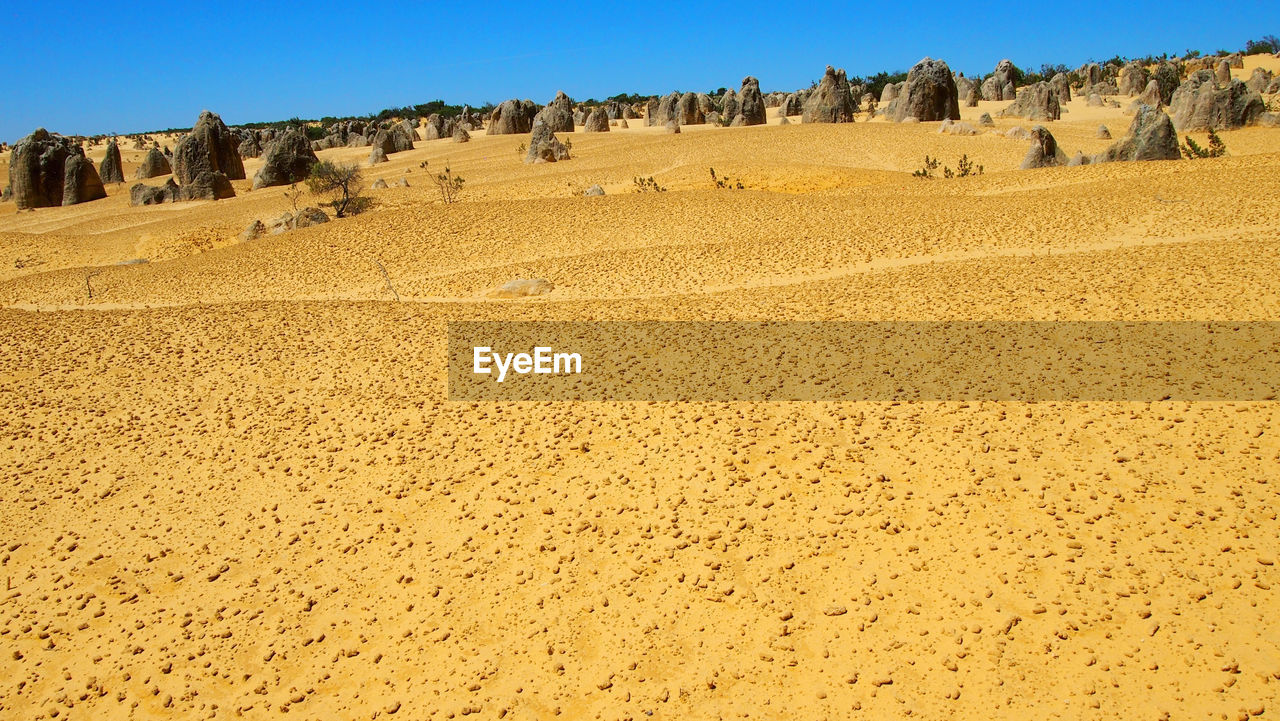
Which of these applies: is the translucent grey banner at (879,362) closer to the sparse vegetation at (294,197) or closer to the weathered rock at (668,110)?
the sparse vegetation at (294,197)

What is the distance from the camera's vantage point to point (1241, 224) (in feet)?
32.8

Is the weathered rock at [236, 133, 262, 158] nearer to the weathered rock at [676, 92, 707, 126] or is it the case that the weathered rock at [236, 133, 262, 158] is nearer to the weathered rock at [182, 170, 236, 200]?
the weathered rock at [182, 170, 236, 200]

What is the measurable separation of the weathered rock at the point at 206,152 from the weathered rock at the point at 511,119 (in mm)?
16394

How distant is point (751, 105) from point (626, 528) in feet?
125

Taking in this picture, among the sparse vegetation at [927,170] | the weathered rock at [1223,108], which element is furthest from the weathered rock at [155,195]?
the weathered rock at [1223,108]

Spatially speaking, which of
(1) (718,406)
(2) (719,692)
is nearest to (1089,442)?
(1) (718,406)

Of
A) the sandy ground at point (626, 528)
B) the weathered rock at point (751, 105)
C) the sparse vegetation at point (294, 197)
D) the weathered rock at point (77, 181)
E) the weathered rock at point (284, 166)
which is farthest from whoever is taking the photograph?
the weathered rock at point (751, 105)

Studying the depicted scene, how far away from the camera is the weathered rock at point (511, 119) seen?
45750mm

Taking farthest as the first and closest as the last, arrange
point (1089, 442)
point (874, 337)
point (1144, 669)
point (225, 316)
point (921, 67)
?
point (921, 67), point (225, 316), point (874, 337), point (1089, 442), point (1144, 669)

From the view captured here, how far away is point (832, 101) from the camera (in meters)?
34.3

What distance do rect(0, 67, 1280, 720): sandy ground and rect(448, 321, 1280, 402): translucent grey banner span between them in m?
0.25

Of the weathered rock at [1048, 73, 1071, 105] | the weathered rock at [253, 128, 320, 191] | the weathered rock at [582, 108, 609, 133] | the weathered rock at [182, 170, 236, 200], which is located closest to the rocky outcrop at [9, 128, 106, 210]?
the weathered rock at [182, 170, 236, 200]

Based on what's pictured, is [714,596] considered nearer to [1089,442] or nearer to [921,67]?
[1089,442]

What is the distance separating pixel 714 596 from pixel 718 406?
84.3 inches
